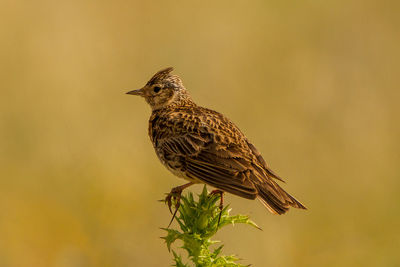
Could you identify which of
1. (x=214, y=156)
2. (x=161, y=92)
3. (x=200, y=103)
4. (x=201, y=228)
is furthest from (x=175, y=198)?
(x=200, y=103)

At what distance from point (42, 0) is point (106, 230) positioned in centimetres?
729

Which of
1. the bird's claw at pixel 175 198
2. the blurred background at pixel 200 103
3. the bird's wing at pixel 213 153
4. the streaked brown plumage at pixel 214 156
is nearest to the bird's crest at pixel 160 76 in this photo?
the streaked brown plumage at pixel 214 156

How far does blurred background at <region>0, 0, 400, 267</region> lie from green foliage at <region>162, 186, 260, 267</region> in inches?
137

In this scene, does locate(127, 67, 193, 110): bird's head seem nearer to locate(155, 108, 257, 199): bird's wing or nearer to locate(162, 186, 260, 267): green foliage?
locate(155, 108, 257, 199): bird's wing

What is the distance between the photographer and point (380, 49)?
42.8ft

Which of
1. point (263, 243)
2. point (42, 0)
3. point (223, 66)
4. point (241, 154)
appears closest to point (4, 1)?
point (42, 0)

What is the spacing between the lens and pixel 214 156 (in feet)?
19.1

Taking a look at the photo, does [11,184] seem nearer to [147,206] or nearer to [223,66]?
[147,206]

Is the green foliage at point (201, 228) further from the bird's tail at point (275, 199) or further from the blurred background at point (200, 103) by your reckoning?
the blurred background at point (200, 103)

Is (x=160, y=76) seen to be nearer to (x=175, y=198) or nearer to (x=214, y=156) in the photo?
(x=214, y=156)

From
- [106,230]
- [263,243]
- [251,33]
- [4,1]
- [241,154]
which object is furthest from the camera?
[4,1]

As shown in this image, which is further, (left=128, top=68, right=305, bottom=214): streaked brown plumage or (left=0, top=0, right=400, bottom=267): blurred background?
(left=0, top=0, right=400, bottom=267): blurred background

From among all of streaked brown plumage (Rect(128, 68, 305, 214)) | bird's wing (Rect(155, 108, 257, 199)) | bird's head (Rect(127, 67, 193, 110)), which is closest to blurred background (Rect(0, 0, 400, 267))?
bird's head (Rect(127, 67, 193, 110))

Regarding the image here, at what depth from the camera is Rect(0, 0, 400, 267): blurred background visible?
844 centimetres
